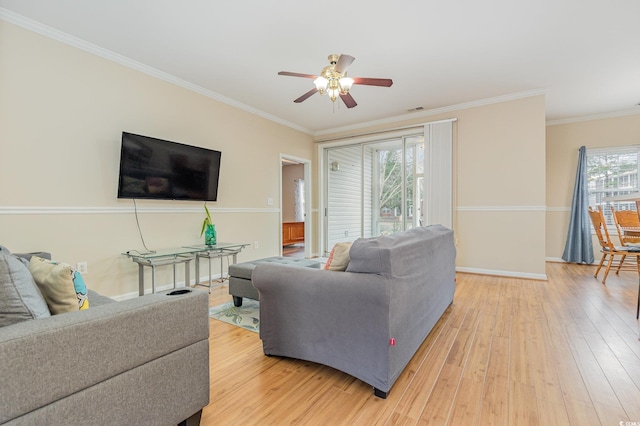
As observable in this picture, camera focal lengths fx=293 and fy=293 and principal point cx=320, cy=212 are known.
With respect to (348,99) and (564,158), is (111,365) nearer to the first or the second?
(348,99)

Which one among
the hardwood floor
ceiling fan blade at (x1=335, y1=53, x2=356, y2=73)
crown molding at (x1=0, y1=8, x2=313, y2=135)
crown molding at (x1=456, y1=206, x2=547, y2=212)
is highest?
crown molding at (x1=0, y1=8, x2=313, y2=135)

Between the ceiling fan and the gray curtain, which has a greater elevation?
the ceiling fan

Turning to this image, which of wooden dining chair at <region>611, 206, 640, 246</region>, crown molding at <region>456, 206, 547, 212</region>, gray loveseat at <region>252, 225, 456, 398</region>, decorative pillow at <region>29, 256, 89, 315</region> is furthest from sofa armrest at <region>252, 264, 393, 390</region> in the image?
wooden dining chair at <region>611, 206, 640, 246</region>

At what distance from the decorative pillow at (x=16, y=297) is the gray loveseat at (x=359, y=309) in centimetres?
110

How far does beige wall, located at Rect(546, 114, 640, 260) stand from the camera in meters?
5.14

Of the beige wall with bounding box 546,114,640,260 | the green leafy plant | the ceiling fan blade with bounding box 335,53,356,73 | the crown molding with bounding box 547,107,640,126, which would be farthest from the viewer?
the beige wall with bounding box 546,114,640,260

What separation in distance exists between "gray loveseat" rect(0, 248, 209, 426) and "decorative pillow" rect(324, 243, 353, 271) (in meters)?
0.81

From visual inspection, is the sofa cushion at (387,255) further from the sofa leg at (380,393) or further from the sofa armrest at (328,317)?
the sofa leg at (380,393)

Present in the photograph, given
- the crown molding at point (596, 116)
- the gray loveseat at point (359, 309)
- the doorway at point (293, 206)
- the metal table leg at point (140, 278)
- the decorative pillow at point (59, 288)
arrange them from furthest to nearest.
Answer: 1. the doorway at point (293, 206)
2. the crown molding at point (596, 116)
3. the metal table leg at point (140, 278)
4. the gray loveseat at point (359, 309)
5. the decorative pillow at point (59, 288)

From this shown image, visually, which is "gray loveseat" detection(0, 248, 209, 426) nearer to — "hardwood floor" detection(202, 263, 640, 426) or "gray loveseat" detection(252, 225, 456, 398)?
"hardwood floor" detection(202, 263, 640, 426)

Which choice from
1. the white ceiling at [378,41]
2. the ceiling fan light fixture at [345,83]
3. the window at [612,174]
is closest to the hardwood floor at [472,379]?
the ceiling fan light fixture at [345,83]

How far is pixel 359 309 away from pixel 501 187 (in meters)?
3.87

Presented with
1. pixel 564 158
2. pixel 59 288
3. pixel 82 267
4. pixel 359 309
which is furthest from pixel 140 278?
pixel 564 158

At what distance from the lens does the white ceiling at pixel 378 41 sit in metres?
2.43
